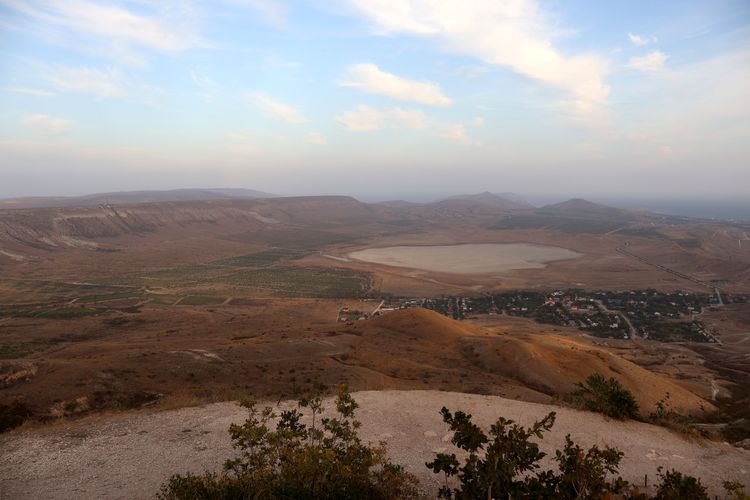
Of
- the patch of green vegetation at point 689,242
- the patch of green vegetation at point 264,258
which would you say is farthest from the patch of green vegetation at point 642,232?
the patch of green vegetation at point 264,258

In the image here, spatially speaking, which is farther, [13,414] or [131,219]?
[131,219]

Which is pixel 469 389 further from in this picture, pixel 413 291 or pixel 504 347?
pixel 413 291

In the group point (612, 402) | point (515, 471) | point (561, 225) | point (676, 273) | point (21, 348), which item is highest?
point (561, 225)

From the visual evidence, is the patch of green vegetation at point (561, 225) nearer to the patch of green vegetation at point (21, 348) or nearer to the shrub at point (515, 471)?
the patch of green vegetation at point (21, 348)

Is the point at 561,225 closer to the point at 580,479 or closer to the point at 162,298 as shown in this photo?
the point at 162,298

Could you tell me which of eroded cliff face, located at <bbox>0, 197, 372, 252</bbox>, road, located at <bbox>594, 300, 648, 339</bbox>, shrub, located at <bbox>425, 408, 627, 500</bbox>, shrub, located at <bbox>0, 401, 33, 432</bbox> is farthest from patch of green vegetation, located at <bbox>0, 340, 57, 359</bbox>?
eroded cliff face, located at <bbox>0, 197, 372, 252</bbox>

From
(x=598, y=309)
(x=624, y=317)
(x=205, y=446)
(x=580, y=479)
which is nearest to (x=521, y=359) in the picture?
(x=580, y=479)
